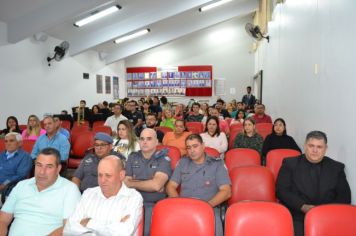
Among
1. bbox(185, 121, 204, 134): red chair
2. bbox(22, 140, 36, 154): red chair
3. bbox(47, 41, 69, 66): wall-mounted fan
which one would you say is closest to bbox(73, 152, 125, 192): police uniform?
Answer: bbox(22, 140, 36, 154): red chair

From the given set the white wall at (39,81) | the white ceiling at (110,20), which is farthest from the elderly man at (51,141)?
the white ceiling at (110,20)

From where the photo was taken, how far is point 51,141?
4621 mm

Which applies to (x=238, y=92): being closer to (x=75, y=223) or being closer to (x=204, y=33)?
(x=204, y=33)

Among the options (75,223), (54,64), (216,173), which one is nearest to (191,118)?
(54,64)

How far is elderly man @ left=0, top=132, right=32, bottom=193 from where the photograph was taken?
3748 mm

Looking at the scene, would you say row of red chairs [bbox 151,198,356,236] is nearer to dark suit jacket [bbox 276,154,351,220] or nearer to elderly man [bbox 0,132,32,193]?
dark suit jacket [bbox 276,154,351,220]

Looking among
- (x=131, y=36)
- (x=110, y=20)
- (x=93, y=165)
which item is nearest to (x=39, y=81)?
(x=110, y=20)

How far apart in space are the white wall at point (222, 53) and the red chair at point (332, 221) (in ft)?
41.1

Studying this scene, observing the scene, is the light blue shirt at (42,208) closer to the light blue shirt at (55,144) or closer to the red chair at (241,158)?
the red chair at (241,158)

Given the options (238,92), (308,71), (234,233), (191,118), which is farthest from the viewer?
(238,92)

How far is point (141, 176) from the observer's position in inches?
126

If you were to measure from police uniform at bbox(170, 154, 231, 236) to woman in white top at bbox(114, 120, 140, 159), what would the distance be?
1.11 m

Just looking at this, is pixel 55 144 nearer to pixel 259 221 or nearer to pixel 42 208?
pixel 42 208

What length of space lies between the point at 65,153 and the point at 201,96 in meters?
10.6
